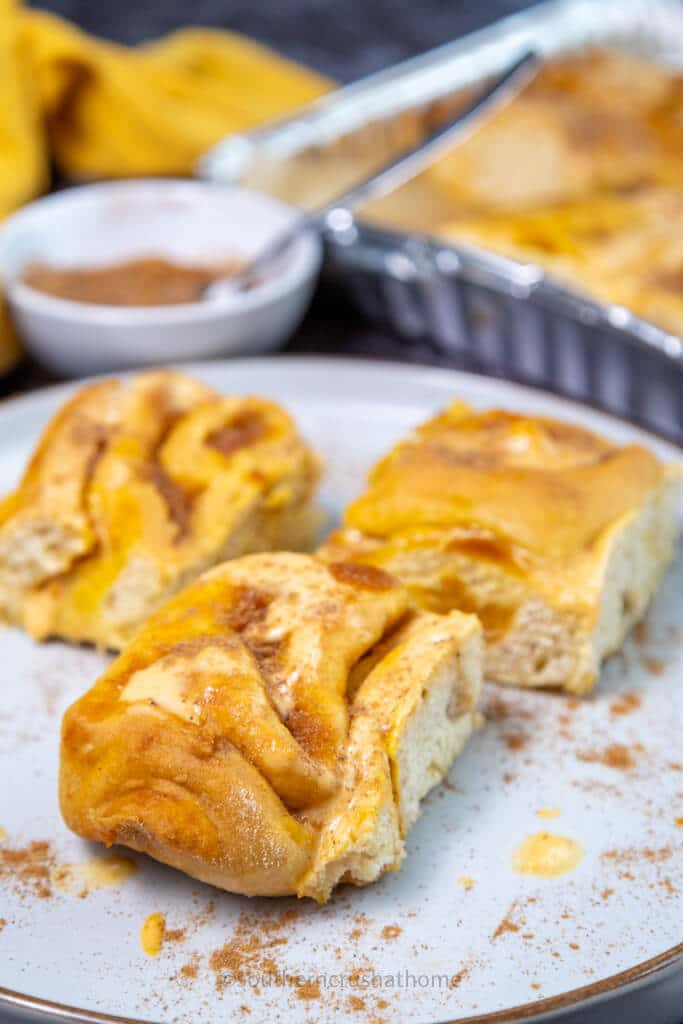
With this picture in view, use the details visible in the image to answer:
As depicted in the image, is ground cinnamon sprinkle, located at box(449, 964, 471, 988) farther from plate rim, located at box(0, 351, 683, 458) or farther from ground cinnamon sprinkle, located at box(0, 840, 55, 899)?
plate rim, located at box(0, 351, 683, 458)

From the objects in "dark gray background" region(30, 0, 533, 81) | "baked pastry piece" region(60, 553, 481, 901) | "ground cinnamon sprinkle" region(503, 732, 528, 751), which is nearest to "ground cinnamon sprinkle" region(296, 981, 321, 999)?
"baked pastry piece" region(60, 553, 481, 901)

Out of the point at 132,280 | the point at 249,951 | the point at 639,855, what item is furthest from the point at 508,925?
the point at 132,280

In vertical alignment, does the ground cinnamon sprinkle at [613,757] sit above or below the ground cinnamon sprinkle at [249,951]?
below

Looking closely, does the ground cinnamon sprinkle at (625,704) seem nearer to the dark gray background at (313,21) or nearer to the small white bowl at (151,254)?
the small white bowl at (151,254)

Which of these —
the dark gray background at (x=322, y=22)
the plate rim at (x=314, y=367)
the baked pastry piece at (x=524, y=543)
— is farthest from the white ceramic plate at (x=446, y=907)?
the dark gray background at (x=322, y=22)

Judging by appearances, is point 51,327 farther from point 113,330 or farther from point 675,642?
point 675,642

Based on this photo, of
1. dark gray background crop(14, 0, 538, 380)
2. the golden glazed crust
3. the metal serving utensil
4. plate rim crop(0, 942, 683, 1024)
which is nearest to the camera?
plate rim crop(0, 942, 683, 1024)

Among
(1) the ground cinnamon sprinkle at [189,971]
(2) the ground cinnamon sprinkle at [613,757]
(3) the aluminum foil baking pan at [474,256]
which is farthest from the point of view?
(3) the aluminum foil baking pan at [474,256]
